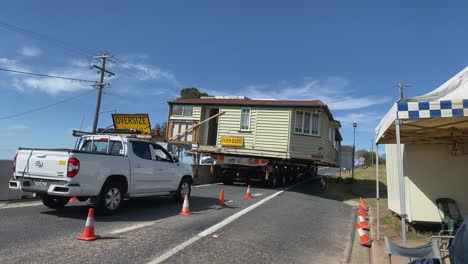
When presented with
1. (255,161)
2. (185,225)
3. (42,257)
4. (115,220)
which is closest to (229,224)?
(185,225)

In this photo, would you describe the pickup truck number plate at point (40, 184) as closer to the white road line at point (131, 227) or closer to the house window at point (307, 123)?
the white road line at point (131, 227)

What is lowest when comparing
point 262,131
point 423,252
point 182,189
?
point 423,252

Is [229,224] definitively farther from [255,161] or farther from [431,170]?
[255,161]

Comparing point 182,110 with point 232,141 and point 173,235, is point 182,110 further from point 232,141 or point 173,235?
point 173,235

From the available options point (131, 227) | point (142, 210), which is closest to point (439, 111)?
point (131, 227)

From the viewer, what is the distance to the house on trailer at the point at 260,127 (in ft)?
52.3

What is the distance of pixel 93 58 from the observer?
1152 inches

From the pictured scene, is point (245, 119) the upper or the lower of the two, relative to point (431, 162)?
upper

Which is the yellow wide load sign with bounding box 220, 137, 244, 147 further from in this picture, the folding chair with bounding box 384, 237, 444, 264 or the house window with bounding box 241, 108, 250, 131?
the folding chair with bounding box 384, 237, 444, 264

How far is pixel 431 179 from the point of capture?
6902 millimetres

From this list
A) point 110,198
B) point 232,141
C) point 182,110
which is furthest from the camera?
point 182,110

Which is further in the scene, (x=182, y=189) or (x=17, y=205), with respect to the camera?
(x=182, y=189)

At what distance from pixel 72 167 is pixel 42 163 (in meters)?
0.83

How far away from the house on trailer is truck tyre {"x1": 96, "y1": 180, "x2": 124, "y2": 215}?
9.62 meters
